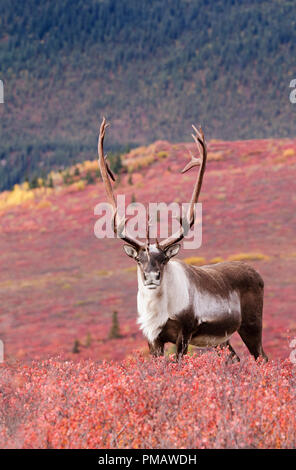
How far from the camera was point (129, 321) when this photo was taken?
39.4 metres

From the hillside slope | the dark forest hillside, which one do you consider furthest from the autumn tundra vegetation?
the dark forest hillside

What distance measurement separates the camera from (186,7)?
18662 cm

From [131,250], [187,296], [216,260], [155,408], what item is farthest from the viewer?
[216,260]

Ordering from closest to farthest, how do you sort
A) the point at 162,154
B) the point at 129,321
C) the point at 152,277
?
1. the point at 152,277
2. the point at 129,321
3. the point at 162,154

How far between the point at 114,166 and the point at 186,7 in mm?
118155

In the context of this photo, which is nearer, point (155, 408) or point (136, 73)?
point (155, 408)

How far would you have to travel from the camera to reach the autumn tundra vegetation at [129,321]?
5.73m

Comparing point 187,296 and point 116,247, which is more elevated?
point 187,296

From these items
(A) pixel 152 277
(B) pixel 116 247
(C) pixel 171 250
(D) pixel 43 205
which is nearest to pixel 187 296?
(C) pixel 171 250

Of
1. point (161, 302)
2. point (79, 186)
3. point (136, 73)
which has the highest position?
point (136, 73)

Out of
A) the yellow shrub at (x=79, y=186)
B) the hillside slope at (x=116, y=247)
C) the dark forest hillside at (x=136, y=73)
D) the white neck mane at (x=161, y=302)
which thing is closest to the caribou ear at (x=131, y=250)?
the white neck mane at (x=161, y=302)

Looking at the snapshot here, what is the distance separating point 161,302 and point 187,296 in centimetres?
32

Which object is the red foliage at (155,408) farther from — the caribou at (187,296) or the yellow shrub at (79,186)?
the yellow shrub at (79,186)

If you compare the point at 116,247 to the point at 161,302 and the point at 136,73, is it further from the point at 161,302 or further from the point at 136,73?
the point at 136,73
